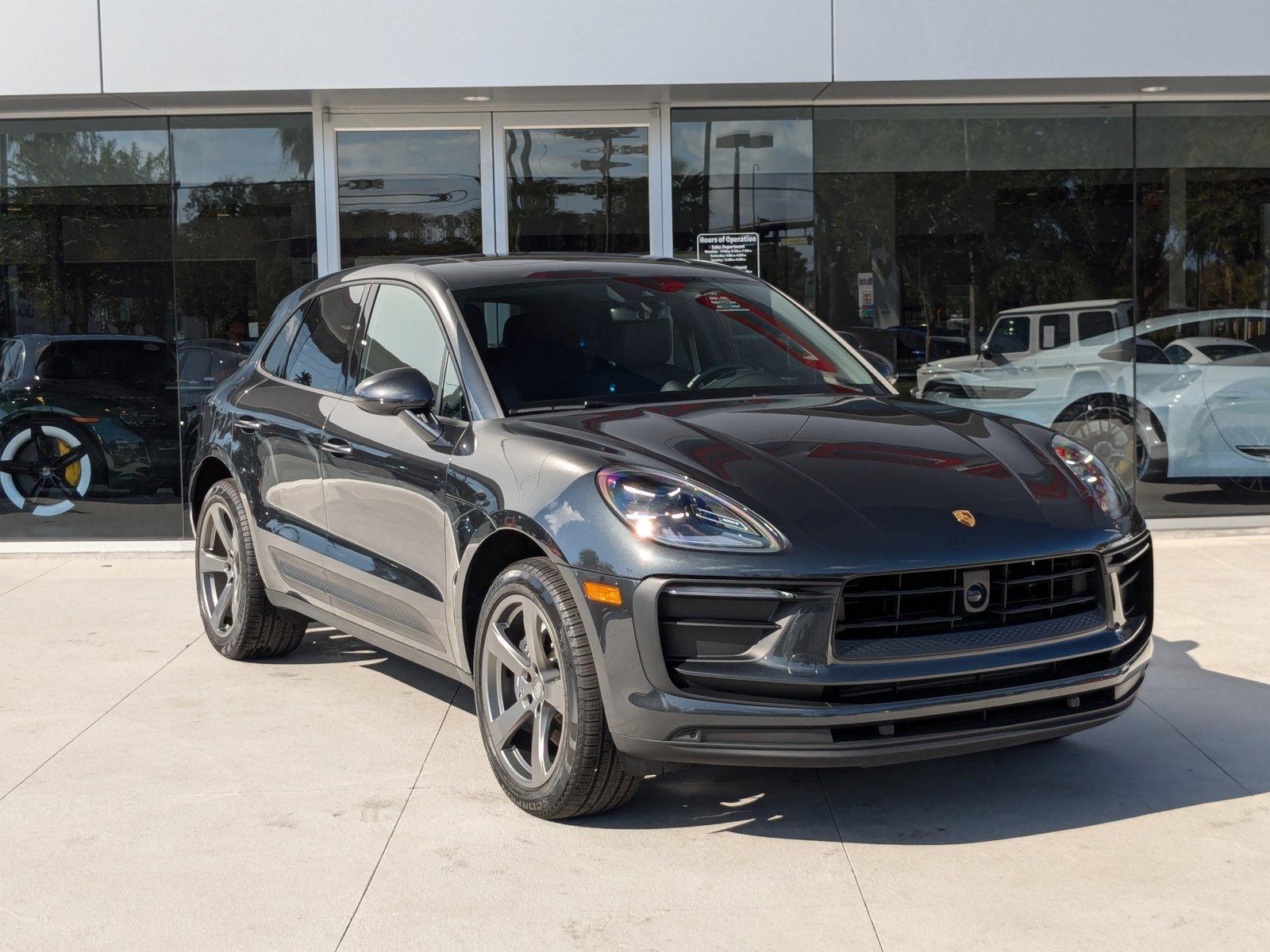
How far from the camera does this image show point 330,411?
5.56 m

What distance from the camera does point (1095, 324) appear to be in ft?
33.2

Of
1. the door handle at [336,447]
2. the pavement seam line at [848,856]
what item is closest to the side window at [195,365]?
the door handle at [336,447]

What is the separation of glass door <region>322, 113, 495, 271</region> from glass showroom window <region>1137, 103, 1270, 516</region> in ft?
15.2

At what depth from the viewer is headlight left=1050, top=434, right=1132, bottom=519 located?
4.36m

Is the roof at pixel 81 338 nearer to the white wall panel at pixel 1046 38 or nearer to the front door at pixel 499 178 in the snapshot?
the front door at pixel 499 178

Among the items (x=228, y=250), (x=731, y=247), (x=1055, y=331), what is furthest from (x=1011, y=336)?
(x=228, y=250)

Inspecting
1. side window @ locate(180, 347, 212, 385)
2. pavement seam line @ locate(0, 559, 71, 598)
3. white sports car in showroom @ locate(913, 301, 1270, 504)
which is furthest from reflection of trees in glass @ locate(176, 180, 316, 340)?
white sports car in showroom @ locate(913, 301, 1270, 504)

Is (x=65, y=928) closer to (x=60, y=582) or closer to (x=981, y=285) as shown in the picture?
(x=60, y=582)

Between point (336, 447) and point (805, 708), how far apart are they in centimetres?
237

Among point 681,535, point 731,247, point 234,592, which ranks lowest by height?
point 234,592

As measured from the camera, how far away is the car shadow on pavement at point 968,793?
425 centimetres

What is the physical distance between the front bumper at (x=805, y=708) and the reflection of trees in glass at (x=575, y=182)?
21.2ft

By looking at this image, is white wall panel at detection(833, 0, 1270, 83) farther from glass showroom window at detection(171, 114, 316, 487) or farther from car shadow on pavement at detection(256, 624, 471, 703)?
car shadow on pavement at detection(256, 624, 471, 703)

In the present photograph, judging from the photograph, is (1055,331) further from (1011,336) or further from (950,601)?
(950,601)
